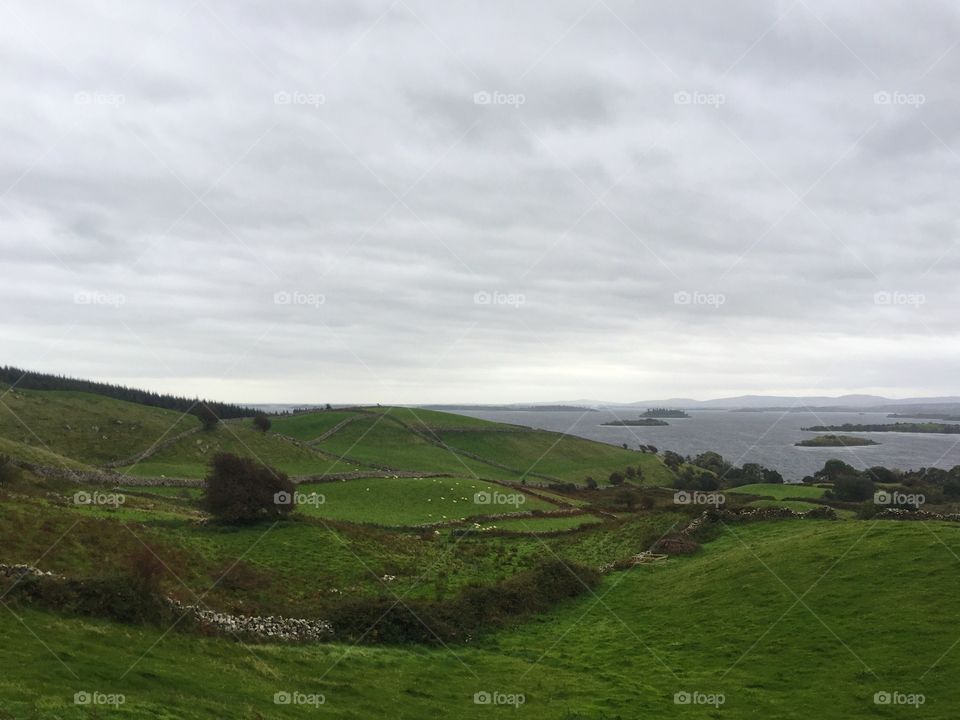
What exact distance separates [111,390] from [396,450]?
8817cm

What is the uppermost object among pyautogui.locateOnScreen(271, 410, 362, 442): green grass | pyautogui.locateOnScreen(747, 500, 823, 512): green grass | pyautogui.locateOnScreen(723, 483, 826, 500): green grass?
pyautogui.locateOnScreen(271, 410, 362, 442): green grass

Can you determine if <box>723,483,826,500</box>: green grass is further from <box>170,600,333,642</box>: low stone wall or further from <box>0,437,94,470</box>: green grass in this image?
<box>0,437,94,470</box>: green grass

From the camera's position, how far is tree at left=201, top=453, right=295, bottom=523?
43844 mm

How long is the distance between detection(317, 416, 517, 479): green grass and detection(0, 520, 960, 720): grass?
223ft

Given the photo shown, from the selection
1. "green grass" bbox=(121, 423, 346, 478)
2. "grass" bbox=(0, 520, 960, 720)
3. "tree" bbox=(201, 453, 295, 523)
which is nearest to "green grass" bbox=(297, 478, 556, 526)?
"tree" bbox=(201, 453, 295, 523)

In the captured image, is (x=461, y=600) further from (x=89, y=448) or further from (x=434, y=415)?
(x=434, y=415)

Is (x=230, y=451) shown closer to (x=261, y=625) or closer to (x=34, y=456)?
(x=34, y=456)

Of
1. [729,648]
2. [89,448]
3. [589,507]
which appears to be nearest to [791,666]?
[729,648]

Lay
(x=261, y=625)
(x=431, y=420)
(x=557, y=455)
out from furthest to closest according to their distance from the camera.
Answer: (x=431, y=420)
(x=557, y=455)
(x=261, y=625)

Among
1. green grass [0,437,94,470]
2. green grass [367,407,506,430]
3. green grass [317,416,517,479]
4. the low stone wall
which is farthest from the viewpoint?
green grass [367,407,506,430]

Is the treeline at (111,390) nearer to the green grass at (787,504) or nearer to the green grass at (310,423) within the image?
the green grass at (310,423)

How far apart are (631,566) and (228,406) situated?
15360cm

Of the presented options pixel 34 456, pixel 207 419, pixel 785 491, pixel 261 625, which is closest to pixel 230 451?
pixel 207 419

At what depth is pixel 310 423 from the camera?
457ft
